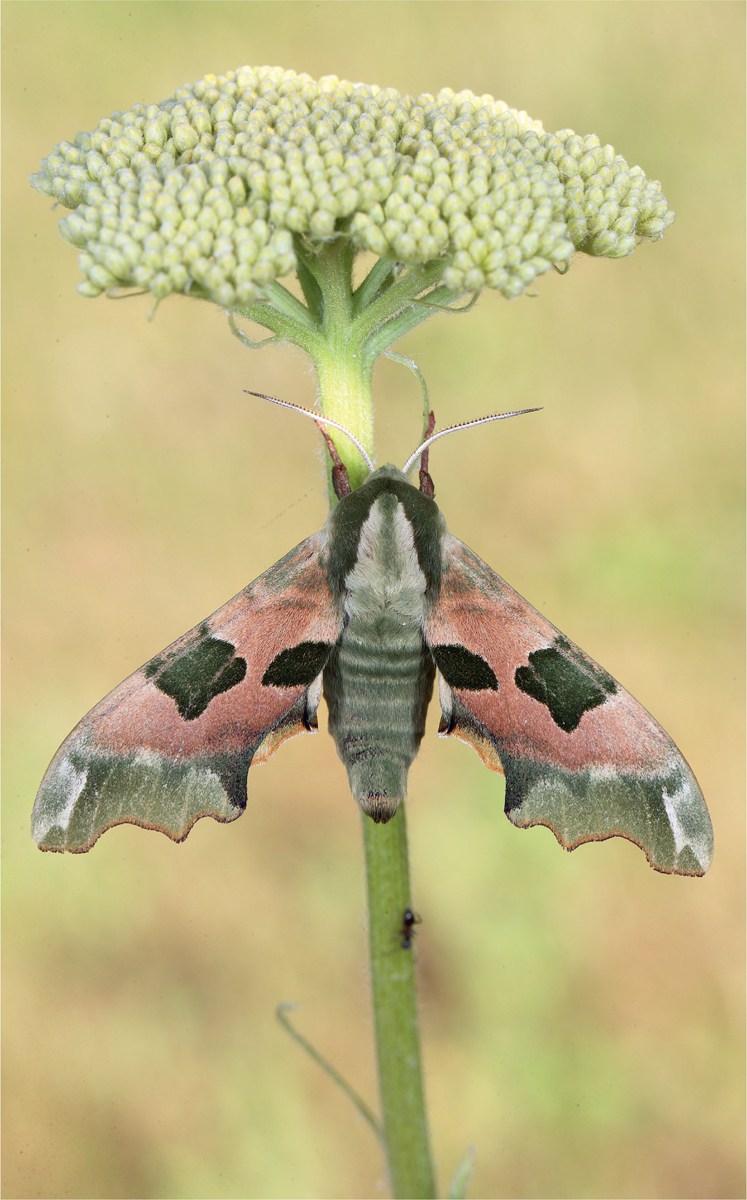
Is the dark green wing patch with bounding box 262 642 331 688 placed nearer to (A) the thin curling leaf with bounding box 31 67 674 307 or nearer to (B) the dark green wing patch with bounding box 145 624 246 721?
(B) the dark green wing patch with bounding box 145 624 246 721

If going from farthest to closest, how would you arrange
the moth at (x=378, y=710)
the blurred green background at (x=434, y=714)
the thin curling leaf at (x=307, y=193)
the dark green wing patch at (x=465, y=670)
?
the blurred green background at (x=434, y=714), the dark green wing patch at (x=465, y=670), the moth at (x=378, y=710), the thin curling leaf at (x=307, y=193)

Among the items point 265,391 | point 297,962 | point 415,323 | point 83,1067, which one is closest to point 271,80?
point 415,323

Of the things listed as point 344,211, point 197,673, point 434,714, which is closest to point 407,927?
point 197,673

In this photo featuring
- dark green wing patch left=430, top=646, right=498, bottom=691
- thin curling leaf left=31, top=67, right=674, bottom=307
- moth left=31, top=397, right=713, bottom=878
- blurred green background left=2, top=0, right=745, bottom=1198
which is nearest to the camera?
thin curling leaf left=31, top=67, right=674, bottom=307

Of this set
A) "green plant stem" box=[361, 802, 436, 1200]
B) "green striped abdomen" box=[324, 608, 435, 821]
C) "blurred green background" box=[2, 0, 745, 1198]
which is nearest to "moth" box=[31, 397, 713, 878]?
"green striped abdomen" box=[324, 608, 435, 821]

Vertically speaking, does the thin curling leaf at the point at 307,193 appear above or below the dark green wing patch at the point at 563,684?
above

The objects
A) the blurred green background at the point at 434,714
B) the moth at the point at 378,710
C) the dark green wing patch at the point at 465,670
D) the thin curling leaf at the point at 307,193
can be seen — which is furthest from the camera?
the blurred green background at the point at 434,714

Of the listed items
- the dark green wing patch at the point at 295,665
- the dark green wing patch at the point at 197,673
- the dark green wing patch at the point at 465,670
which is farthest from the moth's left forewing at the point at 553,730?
the dark green wing patch at the point at 197,673

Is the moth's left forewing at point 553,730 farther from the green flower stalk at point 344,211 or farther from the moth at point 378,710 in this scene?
the green flower stalk at point 344,211
